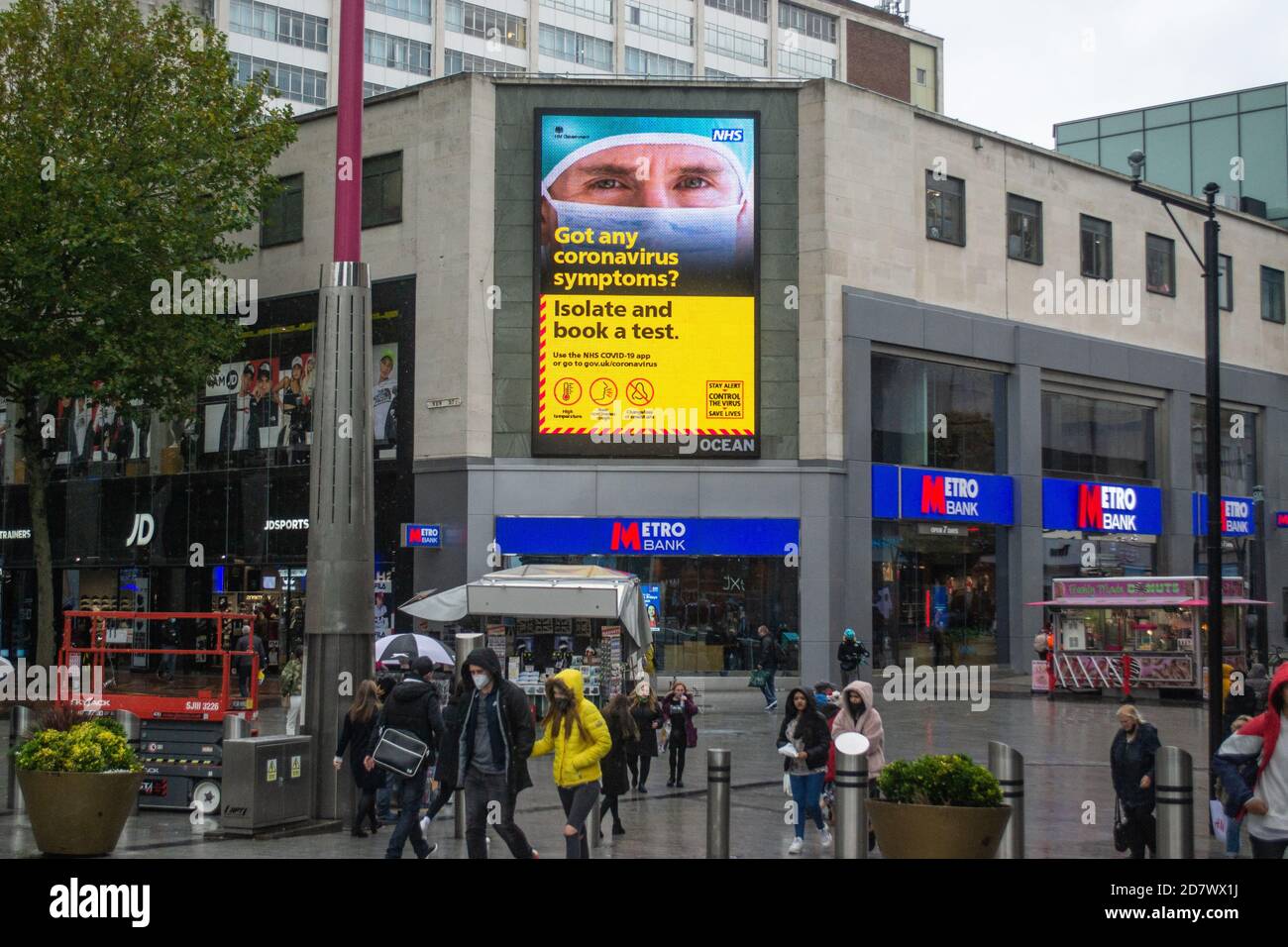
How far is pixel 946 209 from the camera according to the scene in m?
38.3

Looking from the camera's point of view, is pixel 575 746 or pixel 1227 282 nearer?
pixel 575 746


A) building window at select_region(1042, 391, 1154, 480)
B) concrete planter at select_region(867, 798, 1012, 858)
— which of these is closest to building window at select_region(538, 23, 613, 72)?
building window at select_region(1042, 391, 1154, 480)

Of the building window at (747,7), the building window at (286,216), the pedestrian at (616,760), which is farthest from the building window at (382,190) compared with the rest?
the building window at (747,7)

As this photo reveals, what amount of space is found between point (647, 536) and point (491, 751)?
73.8ft

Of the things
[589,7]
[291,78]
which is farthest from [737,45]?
[291,78]

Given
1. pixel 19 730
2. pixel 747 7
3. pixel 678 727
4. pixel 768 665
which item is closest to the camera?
pixel 19 730

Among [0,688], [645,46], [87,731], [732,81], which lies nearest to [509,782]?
[87,731]

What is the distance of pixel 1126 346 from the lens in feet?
141

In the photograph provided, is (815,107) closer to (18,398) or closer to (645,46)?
(18,398)

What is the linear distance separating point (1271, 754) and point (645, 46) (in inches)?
3009

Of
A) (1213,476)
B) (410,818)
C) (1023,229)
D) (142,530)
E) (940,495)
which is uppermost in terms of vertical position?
(1023,229)

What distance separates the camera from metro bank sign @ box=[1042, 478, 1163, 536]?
39875 mm

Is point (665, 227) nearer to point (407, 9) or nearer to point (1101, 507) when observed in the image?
point (1101, 507)

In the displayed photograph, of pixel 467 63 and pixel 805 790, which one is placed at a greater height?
pixel 467 63
